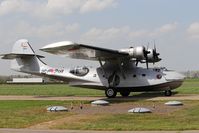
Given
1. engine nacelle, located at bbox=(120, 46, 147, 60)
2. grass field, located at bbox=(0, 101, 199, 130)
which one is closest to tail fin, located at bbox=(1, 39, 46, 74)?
engine nacelle, located at bbox=(120, 46, 147, 60)

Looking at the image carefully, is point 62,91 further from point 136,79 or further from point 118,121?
point 118,121

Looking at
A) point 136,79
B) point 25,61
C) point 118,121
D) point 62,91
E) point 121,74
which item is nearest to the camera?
point 118,121

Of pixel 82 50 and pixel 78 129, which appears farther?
pixel 82 50

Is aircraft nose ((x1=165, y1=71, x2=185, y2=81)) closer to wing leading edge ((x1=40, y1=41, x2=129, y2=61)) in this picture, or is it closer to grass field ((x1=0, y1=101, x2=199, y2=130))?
wing leading edge ((x1=40, y1=41, x2=129, y2=61))

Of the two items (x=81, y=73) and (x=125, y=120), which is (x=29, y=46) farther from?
(x=125, y=120)

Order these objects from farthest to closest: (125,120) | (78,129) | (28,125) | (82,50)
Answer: (82,50) → (125,120) → (28,125) → (78,129)

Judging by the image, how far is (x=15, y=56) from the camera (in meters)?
38.5

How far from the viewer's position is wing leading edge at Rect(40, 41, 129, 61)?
27.2 metres

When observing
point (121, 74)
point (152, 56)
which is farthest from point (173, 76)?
point (121, 74)

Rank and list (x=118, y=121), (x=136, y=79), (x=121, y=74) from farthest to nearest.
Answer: (x=121, y=74), (x=136, y=79), (x=118, y=121)

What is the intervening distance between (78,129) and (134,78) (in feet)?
68.3

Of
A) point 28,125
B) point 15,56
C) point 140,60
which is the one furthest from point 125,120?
point 15,56

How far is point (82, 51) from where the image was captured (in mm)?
31719

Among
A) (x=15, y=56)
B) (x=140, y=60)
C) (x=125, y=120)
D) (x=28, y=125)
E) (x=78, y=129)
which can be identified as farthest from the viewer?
(x=15, y=56)
